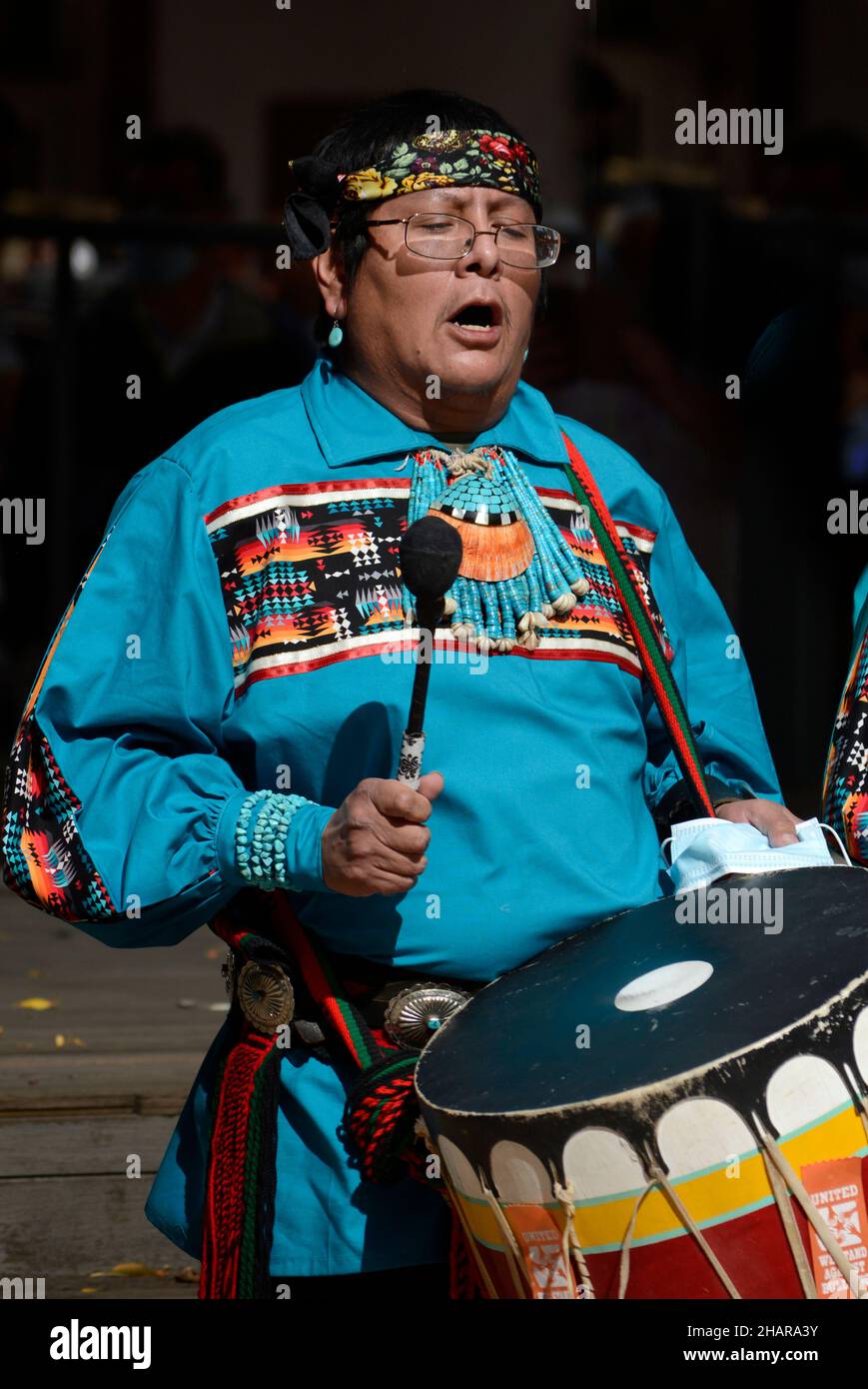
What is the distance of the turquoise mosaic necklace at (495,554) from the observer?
7.59ft

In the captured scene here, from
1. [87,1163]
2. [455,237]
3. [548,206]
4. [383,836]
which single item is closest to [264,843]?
[383,836]

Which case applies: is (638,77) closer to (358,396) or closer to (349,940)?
(358,396)

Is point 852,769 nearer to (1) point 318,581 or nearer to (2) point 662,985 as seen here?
(2) point 662,985

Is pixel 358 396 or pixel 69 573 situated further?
pixel 69 573

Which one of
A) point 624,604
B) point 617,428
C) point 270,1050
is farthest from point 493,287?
point 617,428

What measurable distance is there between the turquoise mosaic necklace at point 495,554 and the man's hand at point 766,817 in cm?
29

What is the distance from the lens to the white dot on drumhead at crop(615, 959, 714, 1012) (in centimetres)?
204

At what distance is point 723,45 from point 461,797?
4.57 m

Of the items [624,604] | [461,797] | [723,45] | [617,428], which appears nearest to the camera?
[461,797]

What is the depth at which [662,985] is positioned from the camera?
2.07m

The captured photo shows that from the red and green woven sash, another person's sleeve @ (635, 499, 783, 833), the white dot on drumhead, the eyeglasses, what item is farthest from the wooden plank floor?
the eyeglasses

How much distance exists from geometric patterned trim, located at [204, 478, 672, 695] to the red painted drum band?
17.9 inches

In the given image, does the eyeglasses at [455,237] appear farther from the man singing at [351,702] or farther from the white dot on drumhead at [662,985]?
the white dot on drumhead at [662,985]

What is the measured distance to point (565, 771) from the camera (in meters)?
2.29
